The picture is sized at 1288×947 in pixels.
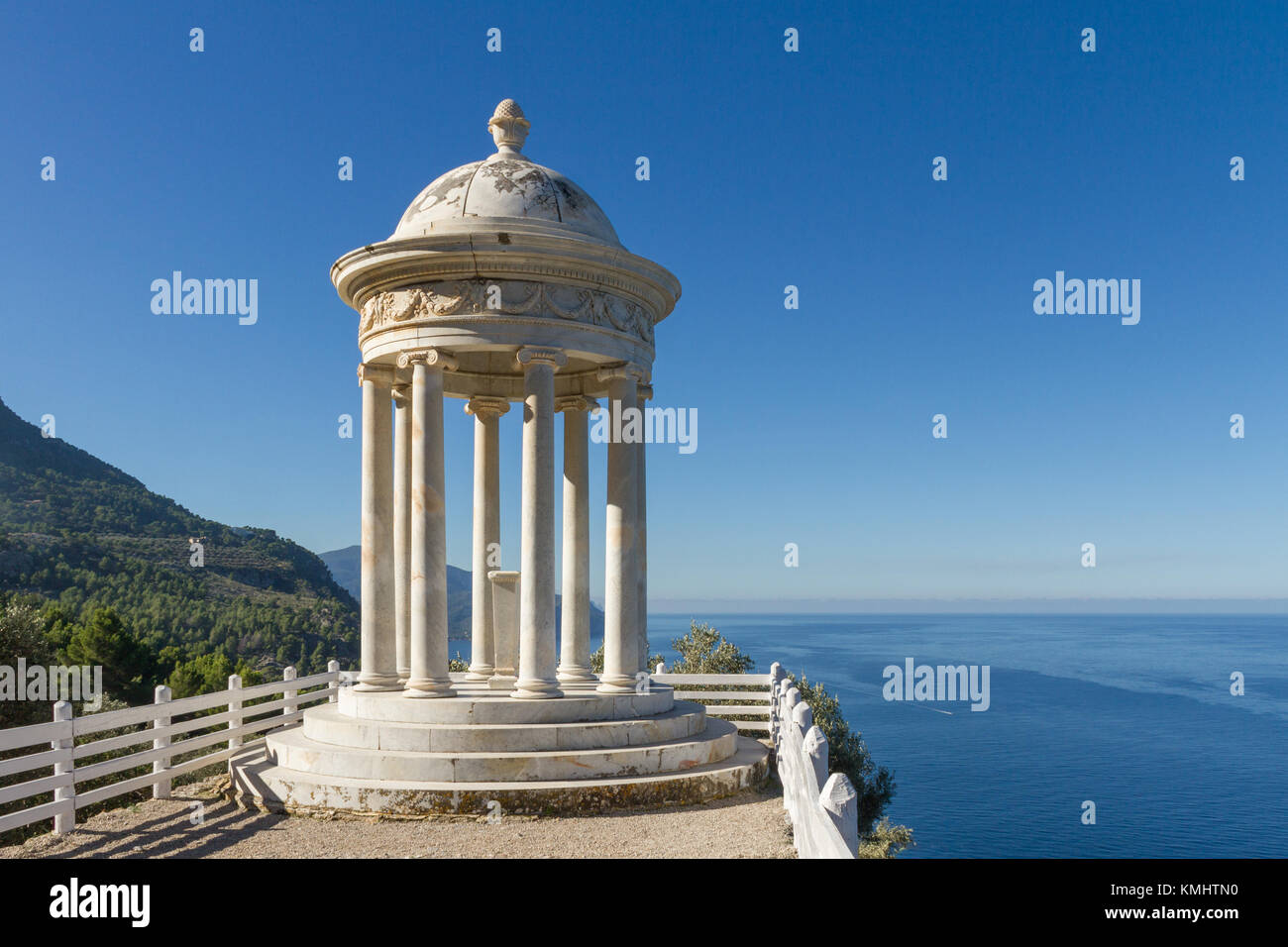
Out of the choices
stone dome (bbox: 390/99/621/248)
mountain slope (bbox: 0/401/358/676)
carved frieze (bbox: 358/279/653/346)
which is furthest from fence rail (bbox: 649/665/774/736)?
mountain slope (bbox: 0/401/358/676)

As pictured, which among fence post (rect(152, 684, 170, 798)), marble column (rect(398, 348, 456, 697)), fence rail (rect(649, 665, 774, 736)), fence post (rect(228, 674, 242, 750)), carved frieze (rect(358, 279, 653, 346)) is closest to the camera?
fence post (rect(152, 684, 170, 798))

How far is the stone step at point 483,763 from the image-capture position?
15.3 metres

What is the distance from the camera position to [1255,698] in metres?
151

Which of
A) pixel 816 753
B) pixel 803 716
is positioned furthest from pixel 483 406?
pixel 816 753

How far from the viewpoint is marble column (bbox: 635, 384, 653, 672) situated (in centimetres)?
1972

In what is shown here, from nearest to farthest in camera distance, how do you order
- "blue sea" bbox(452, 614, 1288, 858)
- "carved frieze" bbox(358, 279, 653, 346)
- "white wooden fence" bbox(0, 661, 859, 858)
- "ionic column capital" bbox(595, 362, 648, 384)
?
"white wooden fence" bbox(0, 661, 859, 858) → "carved frieze" bbox(358, 279, 653, 346) → "ionic column capital" bbox(595, 362, 648, 384) → "blue sea" bbox(452, 614, 1288, 858)

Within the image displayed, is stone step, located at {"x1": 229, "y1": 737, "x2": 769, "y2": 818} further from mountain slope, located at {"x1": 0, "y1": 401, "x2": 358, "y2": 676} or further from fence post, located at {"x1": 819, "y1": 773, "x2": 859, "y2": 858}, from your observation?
mountain slope, located at {"x1": 0, "y1": 401, "x2": 358, "y2": 676}

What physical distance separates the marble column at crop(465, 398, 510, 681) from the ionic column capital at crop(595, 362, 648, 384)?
4.48 metres

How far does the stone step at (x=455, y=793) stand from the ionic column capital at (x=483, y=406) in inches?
385

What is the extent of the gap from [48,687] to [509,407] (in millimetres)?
18552

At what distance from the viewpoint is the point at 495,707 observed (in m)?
16.7

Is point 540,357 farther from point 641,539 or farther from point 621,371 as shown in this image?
point 641,539
